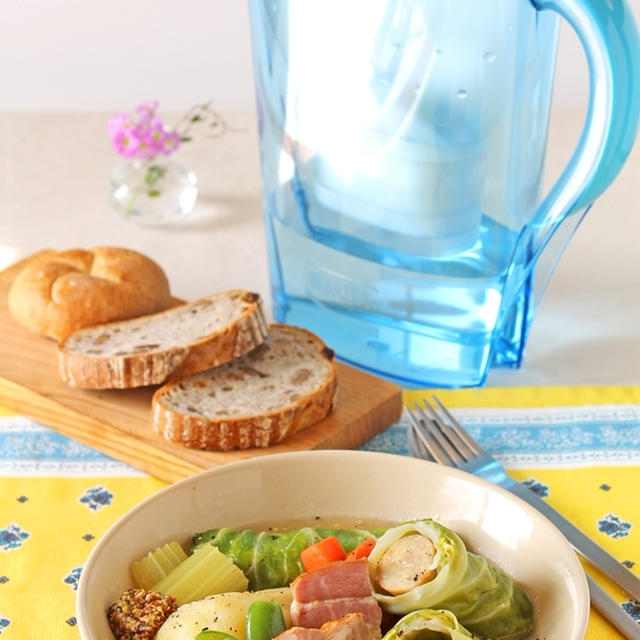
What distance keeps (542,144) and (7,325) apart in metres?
0.88

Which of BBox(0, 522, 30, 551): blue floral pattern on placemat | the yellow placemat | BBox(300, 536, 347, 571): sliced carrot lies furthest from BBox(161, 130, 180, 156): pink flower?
BBox(300, 536, 347, 571): sliced carrot

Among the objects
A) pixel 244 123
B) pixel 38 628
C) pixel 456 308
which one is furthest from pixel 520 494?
pixel 244 123

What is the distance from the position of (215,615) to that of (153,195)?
139 centimetres

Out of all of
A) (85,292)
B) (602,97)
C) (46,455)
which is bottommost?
(46,455)

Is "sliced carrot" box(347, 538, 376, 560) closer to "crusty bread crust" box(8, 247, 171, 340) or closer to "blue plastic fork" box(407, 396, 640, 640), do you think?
"blue plastic fork" box(407, 396, 640, 640)

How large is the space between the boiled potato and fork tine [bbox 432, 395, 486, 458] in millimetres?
474

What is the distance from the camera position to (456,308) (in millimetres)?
1704

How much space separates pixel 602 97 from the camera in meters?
1.50

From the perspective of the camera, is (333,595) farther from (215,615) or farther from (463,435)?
(463,435)

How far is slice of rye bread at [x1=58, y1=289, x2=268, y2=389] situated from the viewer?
1670 millimetres

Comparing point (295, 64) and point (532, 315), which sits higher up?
point (295, 64)

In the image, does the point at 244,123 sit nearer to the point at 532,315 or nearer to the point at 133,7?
the point at 133,7

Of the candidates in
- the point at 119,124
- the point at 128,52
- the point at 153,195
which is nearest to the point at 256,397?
the point at 153,195

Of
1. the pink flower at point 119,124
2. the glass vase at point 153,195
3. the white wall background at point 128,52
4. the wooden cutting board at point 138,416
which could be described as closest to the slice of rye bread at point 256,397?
the wooden cutting board at point 138,416
